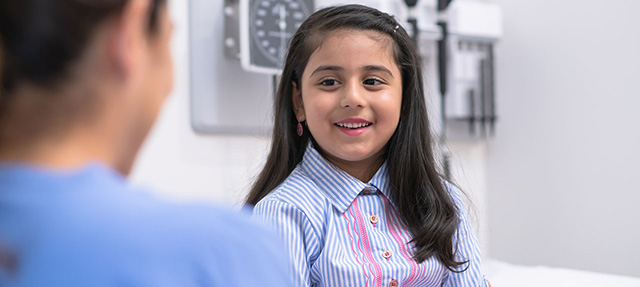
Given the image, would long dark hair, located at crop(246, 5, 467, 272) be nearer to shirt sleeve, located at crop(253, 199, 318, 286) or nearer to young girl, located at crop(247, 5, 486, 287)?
young girl, located at crop(247, 5, 486, 287)

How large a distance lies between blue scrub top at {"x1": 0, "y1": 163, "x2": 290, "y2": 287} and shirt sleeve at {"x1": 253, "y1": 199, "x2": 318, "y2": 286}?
2.02 feet

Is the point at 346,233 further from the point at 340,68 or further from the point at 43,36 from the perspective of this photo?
the point at 43,36

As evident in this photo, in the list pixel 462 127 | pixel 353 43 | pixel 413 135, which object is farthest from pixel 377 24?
pixel 462 127

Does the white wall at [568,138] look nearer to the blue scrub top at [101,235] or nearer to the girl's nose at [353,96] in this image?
the girl's nose at [353,96]

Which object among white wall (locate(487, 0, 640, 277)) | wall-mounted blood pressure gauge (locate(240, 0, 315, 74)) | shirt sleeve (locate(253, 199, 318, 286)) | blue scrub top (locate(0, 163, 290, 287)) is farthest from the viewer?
white wall (locate(487, 0, 640, 277))

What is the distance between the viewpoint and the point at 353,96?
978mm

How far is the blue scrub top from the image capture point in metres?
0.28

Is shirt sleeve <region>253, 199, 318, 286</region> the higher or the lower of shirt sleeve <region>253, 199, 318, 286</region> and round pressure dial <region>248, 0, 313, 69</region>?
the lower

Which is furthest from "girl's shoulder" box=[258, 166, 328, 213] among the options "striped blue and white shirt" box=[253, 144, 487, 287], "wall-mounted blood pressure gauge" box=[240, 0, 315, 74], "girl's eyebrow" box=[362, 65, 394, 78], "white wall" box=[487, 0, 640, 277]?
"white wall" box=[487, 0, 640, 277]

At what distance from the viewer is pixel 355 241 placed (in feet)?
3.22

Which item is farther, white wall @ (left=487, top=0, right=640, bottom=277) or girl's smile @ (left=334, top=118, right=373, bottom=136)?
white wall @ (left=487, top=0, right=640, bottom=277)

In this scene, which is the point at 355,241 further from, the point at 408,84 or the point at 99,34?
the point at 99,34

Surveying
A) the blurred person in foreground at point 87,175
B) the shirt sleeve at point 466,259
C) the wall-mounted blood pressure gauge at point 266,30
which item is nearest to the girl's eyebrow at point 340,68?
the shirt sleeve at point 466,259

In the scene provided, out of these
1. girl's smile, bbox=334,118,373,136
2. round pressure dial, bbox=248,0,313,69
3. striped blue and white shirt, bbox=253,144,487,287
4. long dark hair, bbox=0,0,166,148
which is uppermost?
round pressure dial, bbox=248,0,313,69
